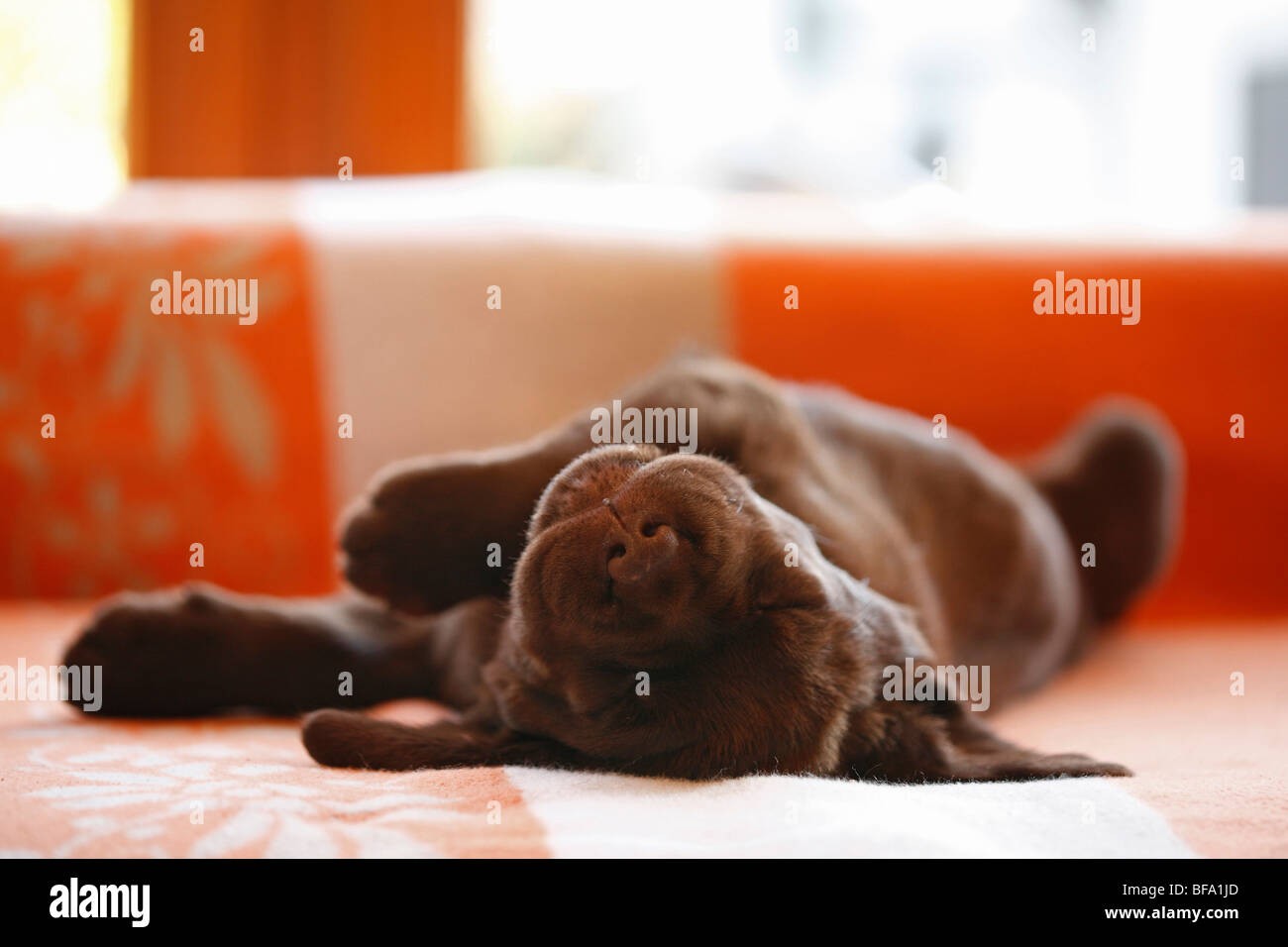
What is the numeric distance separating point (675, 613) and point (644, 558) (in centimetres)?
6

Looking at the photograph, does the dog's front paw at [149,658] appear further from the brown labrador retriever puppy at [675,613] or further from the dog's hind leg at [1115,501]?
the dog's hind leg at [1115,501]

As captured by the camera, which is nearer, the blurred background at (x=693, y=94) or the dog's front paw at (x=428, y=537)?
the dog's front paw at (x=428, y=537)

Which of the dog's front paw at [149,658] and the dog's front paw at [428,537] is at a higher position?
the dog's front paw at [428,537]

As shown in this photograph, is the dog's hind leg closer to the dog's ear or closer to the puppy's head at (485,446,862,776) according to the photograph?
the dog's ear

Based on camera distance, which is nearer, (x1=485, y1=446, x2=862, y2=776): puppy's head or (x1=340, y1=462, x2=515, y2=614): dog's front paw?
(x1=485, y1=446, x2=862, y2=776): puppy's head

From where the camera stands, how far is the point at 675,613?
→ 0.96 m

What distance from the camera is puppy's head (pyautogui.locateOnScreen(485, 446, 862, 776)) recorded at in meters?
0.97

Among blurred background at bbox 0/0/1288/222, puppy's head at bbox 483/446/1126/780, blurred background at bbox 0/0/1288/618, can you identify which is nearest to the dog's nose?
puppy's head at bbox 483/446/1126/780

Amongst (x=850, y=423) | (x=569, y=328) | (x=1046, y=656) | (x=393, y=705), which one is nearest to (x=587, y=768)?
(x=393, y=705)

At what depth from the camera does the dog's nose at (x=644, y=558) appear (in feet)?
3.02

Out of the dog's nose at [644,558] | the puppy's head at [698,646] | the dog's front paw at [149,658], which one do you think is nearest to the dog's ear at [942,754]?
the puppy's head at [698,646]

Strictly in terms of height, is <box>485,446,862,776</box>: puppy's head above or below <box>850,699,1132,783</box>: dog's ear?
above
